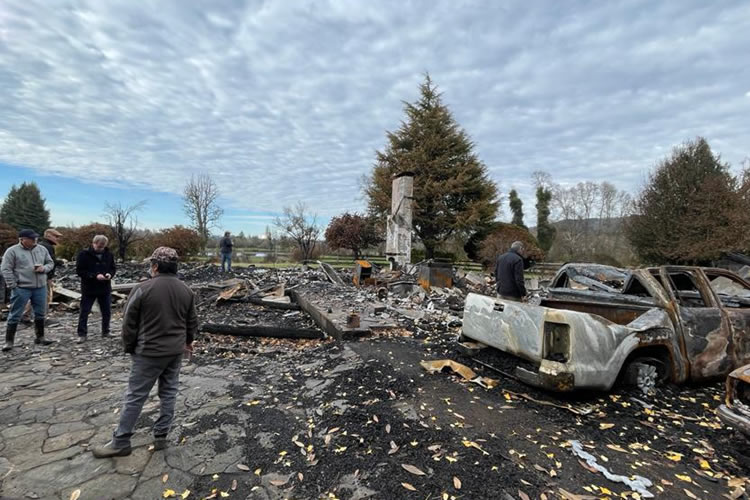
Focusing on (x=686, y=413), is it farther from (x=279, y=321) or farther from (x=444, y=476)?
(x=279, y=321)

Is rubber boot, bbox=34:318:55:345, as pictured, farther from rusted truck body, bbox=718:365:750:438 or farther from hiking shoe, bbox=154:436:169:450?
rusted truck body, bbox=718:365:750:438

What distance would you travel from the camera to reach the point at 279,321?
827 cm

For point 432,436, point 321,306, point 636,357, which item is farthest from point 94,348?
point 636,357

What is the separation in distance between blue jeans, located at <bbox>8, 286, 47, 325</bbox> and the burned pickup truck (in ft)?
21.4

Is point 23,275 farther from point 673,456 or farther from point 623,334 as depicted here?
point 673,456

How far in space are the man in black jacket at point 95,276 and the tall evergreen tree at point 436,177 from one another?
61.7 feet

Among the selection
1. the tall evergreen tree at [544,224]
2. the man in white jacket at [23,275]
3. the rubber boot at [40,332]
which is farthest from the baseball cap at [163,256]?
the tall evergreen tree at [544,224]

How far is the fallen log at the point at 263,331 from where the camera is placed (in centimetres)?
668

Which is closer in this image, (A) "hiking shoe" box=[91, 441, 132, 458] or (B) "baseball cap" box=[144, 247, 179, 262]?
(A) "hiking shoe" box=[91, 441, 132, 458]

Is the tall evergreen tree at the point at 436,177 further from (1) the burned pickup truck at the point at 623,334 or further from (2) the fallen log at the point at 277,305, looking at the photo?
(1) the burned pickup truck at the point at 623,334

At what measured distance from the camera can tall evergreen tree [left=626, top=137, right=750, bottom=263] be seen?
54.4 ft

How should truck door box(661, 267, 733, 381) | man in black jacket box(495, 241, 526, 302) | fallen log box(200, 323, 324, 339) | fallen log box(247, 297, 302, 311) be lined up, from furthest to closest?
Result: fallen log box(247, 297, 302, 311) < fallen log box(200, 323, 324, 339) < man in black jacket box(495, 241, 526, 302) < truck door box(661, 267, 733, 381)

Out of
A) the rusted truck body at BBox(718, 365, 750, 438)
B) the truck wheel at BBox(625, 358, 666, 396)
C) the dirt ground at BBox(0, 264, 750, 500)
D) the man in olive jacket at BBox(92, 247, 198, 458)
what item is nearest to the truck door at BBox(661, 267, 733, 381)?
the dirt ground at BBox(0, 264, 750, 500)

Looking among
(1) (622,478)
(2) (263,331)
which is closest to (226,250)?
(2) (263,331)
